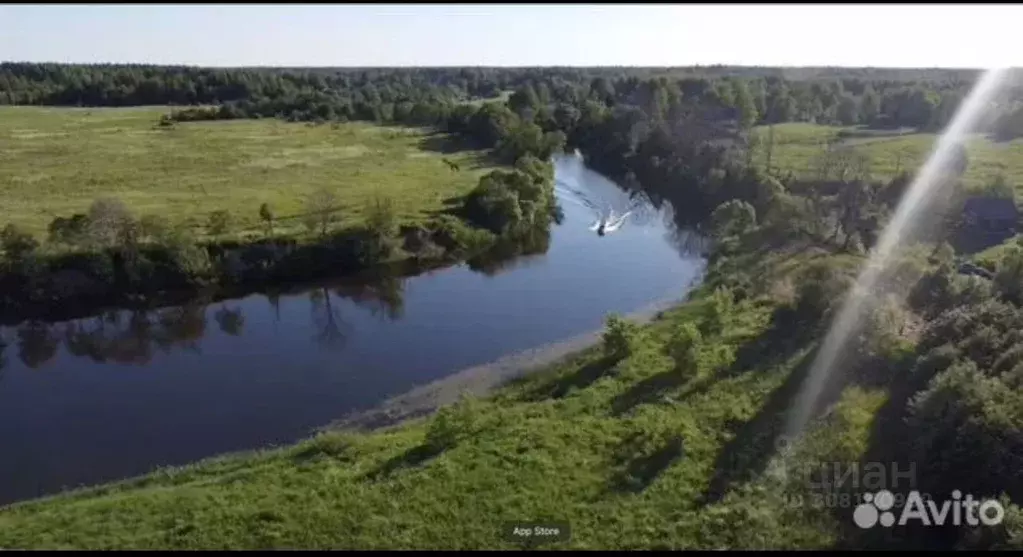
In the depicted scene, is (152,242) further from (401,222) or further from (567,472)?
(567,472)

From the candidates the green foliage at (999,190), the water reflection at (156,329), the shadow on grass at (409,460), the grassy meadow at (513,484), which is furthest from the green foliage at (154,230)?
the green foliage at (999,190)

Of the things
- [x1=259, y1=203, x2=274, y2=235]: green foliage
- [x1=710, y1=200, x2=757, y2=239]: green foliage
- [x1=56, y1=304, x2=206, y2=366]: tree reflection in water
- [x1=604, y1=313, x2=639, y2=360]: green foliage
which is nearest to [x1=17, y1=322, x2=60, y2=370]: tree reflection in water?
[x1=56, y1=304, x2=206, y2=366]: tree reflection in water

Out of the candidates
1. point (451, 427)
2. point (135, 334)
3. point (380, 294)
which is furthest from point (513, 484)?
point (135, 334)

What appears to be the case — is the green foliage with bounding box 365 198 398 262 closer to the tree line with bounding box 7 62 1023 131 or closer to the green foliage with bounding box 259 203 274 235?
the green foliage with bounding box 259 203 274 235

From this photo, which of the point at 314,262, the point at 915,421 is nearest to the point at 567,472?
the point at 915,421

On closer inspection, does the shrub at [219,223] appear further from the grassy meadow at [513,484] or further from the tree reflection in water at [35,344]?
the grassy meadow at [513,484]
